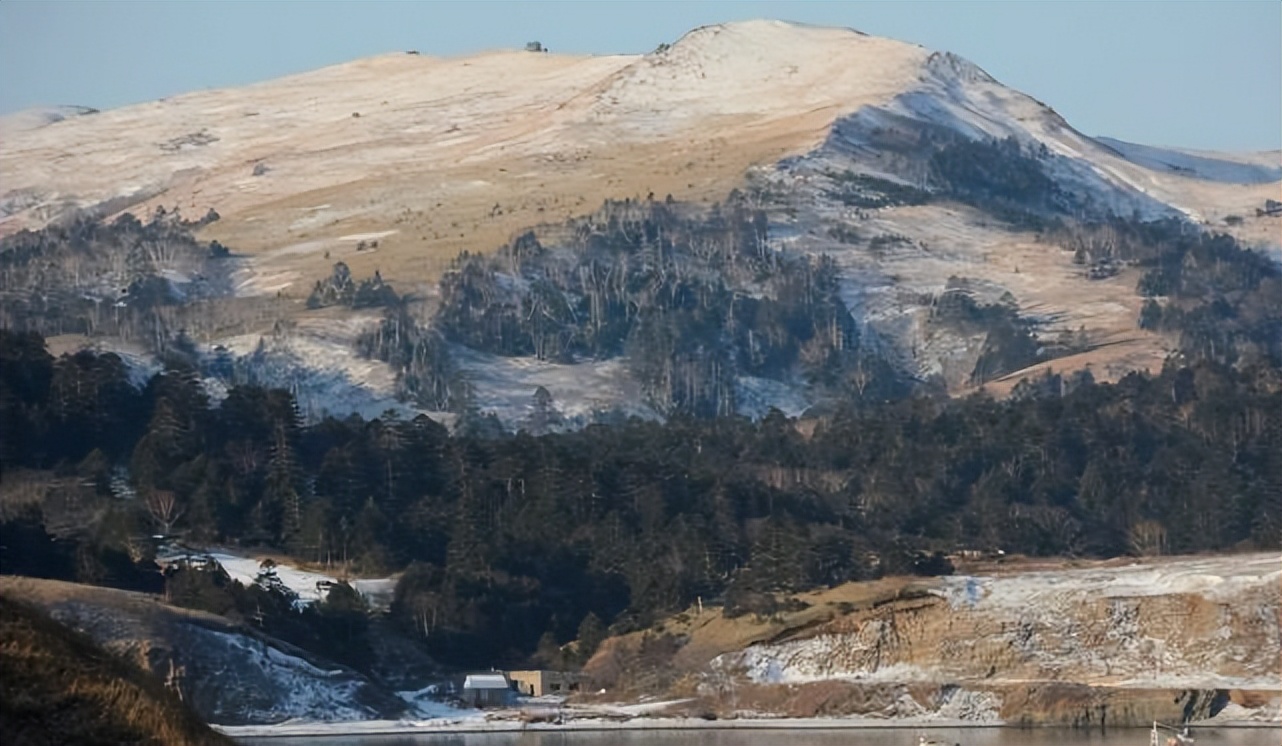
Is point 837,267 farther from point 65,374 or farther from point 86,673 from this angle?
point 86,673

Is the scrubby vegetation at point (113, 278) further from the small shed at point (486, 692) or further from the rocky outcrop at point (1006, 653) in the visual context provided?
the rocky outcrop at point (1006, 653)

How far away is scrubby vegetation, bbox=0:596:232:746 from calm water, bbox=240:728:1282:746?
41.5 m

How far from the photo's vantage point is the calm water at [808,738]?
66.5 meters

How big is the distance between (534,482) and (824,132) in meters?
91.5

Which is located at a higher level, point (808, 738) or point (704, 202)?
point (704, 202)

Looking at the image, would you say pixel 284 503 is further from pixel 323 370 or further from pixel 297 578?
pixel 323 370

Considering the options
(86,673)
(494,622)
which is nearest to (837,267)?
(494,622)

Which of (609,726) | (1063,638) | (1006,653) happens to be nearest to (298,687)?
(609,726)

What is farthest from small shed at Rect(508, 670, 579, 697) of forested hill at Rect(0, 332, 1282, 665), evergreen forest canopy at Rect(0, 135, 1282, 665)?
evergreen forest canopy at Rect(0, 135, 1282, 665)

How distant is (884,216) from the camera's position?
7165 inches

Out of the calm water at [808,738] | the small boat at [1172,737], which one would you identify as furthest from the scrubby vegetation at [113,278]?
the small boat at [1172,737]

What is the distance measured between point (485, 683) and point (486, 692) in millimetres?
664

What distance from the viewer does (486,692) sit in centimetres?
8212

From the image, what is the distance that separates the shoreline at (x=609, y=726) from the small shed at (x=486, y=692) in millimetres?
4375
